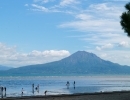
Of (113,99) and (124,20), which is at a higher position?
(124,20)

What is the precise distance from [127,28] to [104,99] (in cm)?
759

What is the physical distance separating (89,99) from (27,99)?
225 inches

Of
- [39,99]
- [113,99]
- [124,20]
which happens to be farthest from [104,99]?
[124,20]

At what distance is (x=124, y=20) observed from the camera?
85.9 feet

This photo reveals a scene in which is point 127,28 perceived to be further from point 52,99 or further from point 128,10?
point 52,99

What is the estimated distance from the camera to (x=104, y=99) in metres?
30.8

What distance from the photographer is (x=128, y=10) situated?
→ 26.3 m

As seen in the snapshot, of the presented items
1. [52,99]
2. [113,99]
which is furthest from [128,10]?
[52,99]

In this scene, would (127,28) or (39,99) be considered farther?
(39,99)

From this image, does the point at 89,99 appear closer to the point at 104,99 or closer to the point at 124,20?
the point at 104,99

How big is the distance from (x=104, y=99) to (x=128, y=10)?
8.75 m

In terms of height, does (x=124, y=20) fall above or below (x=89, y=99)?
above

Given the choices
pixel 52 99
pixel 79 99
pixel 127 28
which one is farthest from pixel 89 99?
pixel 127 28

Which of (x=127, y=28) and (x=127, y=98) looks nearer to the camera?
(x=127, y=28)
